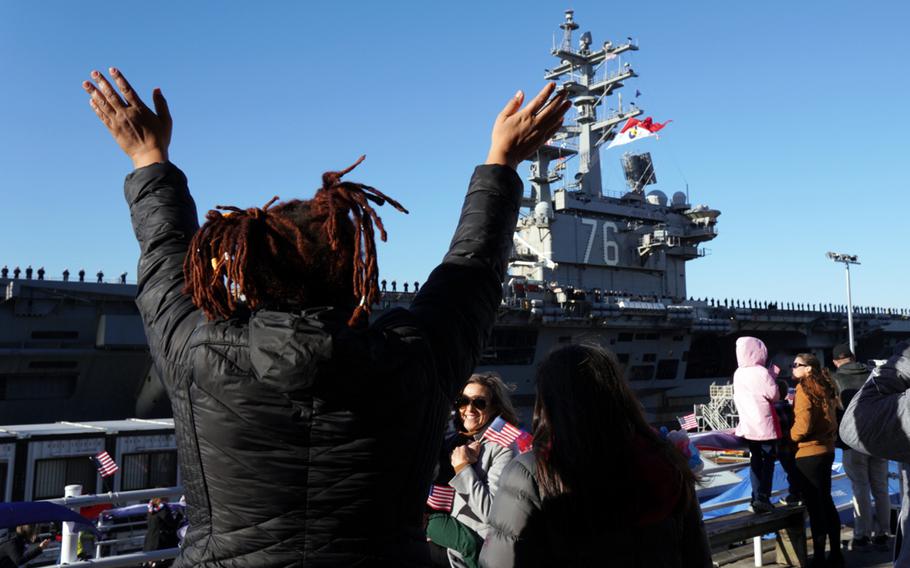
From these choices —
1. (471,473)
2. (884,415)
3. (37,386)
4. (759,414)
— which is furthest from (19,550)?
(37,386)

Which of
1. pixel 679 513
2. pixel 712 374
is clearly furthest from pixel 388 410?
pixel 712 374

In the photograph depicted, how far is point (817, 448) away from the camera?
514 cm

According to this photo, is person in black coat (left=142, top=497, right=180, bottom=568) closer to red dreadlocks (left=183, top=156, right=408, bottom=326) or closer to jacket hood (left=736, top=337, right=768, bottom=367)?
jacket hood (left=736, top=337, right=768, bottom=367)

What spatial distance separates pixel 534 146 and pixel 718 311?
29.4 meters

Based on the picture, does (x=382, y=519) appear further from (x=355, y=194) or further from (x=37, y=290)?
(x=37, y=290)

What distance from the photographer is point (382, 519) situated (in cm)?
131

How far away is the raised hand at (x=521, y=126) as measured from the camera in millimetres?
1711

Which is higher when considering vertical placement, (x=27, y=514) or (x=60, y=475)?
(x=27, y=514)

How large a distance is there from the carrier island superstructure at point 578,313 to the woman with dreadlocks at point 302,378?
18.9m

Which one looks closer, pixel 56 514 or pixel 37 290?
pixel 56 514

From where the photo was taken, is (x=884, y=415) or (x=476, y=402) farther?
(x=476, y=402)

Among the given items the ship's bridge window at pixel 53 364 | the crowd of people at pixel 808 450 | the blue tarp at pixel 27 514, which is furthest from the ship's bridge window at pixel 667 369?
the blue tarp at pixel 27 514

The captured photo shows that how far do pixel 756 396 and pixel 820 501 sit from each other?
822mm

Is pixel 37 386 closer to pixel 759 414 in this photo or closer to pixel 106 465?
pixel 106 465
